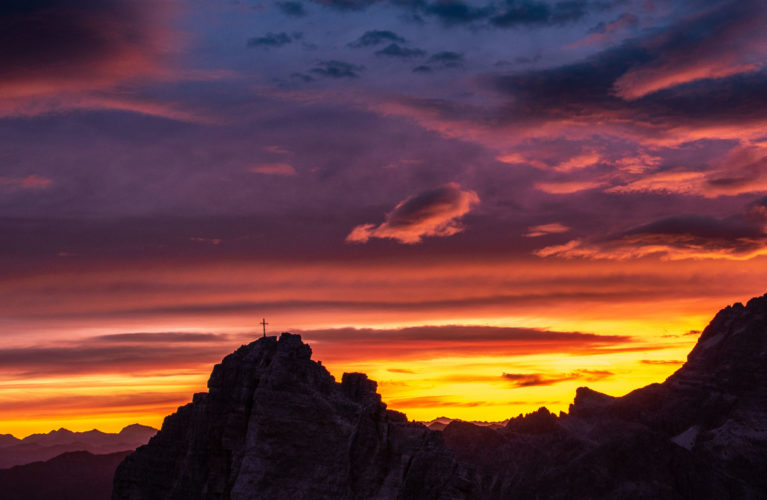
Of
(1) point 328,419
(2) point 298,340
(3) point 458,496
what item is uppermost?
(2) point 298,340

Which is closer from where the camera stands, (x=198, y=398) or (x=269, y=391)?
(x=269, y=391)

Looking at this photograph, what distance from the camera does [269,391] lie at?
13762 cm

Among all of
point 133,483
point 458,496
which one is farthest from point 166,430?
point 458,496

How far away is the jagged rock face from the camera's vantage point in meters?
132

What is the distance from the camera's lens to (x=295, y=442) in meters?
134

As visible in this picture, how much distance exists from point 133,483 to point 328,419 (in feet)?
142

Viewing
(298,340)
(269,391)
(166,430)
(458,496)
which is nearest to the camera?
(458,496)

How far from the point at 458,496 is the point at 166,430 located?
59.3m

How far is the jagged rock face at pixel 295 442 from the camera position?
13150cm

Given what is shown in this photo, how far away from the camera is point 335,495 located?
13100 centimetres

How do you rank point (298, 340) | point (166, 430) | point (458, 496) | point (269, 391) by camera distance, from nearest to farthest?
1. point (458, 496)
2. point (269, 391)
3. point (298, 340)
4. point (166, 430)

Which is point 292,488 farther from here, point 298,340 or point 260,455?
point 298,340

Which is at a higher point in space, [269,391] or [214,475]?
[269,391]

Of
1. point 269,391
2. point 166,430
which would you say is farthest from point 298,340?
point 166,430
